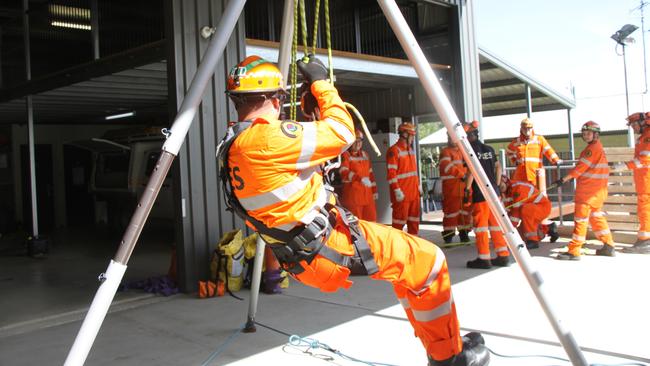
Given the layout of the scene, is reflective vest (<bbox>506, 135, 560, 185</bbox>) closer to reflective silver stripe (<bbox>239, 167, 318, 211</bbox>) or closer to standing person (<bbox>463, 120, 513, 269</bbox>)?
standing person (<bbox>463, 120, 513, 269</bbox>)

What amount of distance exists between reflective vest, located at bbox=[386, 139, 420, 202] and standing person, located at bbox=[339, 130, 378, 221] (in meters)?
0.48

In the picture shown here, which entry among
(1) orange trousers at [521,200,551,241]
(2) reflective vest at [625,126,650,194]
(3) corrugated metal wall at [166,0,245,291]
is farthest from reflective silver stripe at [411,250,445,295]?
(2) reflective vest at [625,126,650,194]

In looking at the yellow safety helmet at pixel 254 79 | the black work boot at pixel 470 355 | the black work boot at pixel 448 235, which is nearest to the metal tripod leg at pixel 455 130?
the black work boot at pixel 470 355

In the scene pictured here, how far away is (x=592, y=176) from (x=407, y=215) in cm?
342

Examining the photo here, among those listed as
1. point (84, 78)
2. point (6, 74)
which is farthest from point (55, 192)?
point (84, 78)

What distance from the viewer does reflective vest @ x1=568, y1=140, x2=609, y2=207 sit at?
321 inches

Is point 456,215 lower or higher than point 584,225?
higher

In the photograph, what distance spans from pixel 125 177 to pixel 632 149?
409 inches

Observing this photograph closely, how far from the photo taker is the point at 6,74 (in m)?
12.1

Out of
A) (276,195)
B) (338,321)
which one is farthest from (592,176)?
(276,195)

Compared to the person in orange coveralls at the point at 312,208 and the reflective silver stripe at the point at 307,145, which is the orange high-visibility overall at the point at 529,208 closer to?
the person in orange coveralls at the point at 312,208

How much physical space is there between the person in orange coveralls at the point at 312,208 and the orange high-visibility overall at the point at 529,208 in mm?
6310

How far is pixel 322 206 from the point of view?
328cm

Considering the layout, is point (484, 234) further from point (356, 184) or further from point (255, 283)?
point (255, 283)
